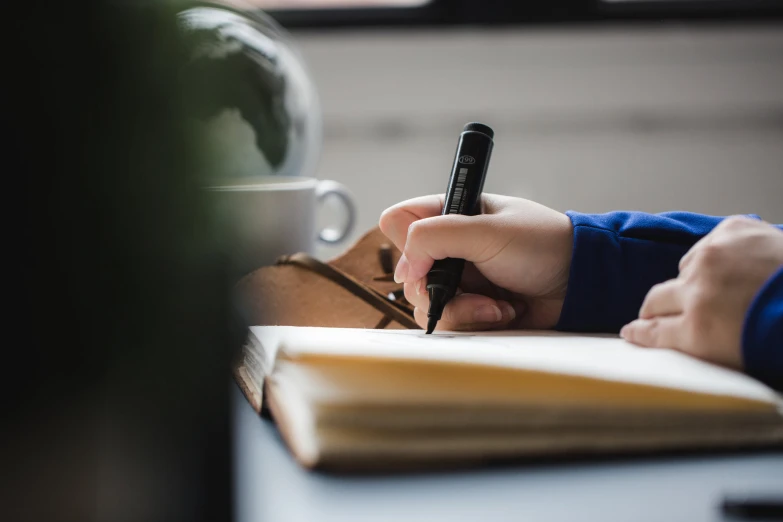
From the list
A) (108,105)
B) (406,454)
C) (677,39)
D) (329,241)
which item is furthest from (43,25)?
(677,39)

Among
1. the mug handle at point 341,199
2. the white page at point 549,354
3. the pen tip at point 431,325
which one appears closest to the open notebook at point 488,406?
the white page at point 549,354

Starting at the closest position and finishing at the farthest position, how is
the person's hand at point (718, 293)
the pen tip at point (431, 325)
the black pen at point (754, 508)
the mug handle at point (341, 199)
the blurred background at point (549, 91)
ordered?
the black pen at point (754, 508) < the person's hand at point (718, 293) < the pen tip at point (431, 325) < the mug handle at point (341, 199) < the blurred background at point (549, 91)

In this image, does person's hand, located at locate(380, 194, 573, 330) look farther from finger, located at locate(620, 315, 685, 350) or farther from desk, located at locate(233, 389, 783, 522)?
desk, located at locate(233, 389, 783, 522)

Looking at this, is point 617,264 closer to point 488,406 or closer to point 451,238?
point 451,238

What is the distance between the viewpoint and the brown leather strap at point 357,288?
47 cm

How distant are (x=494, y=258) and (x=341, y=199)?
22 cm

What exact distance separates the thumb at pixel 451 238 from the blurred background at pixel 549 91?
104 centimetres

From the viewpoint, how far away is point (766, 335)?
29 cm

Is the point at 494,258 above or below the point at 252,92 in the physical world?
below

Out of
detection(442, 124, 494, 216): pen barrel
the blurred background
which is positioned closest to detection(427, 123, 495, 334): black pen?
detection(442, 124, 494, 216): pen barrel

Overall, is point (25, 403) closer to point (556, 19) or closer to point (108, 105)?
point (108, 105)

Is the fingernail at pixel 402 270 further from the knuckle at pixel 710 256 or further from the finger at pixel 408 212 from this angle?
the knuckle at pixel 710 256

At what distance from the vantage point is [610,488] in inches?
8.6

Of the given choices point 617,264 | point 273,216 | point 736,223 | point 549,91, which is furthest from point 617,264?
point 549,91
